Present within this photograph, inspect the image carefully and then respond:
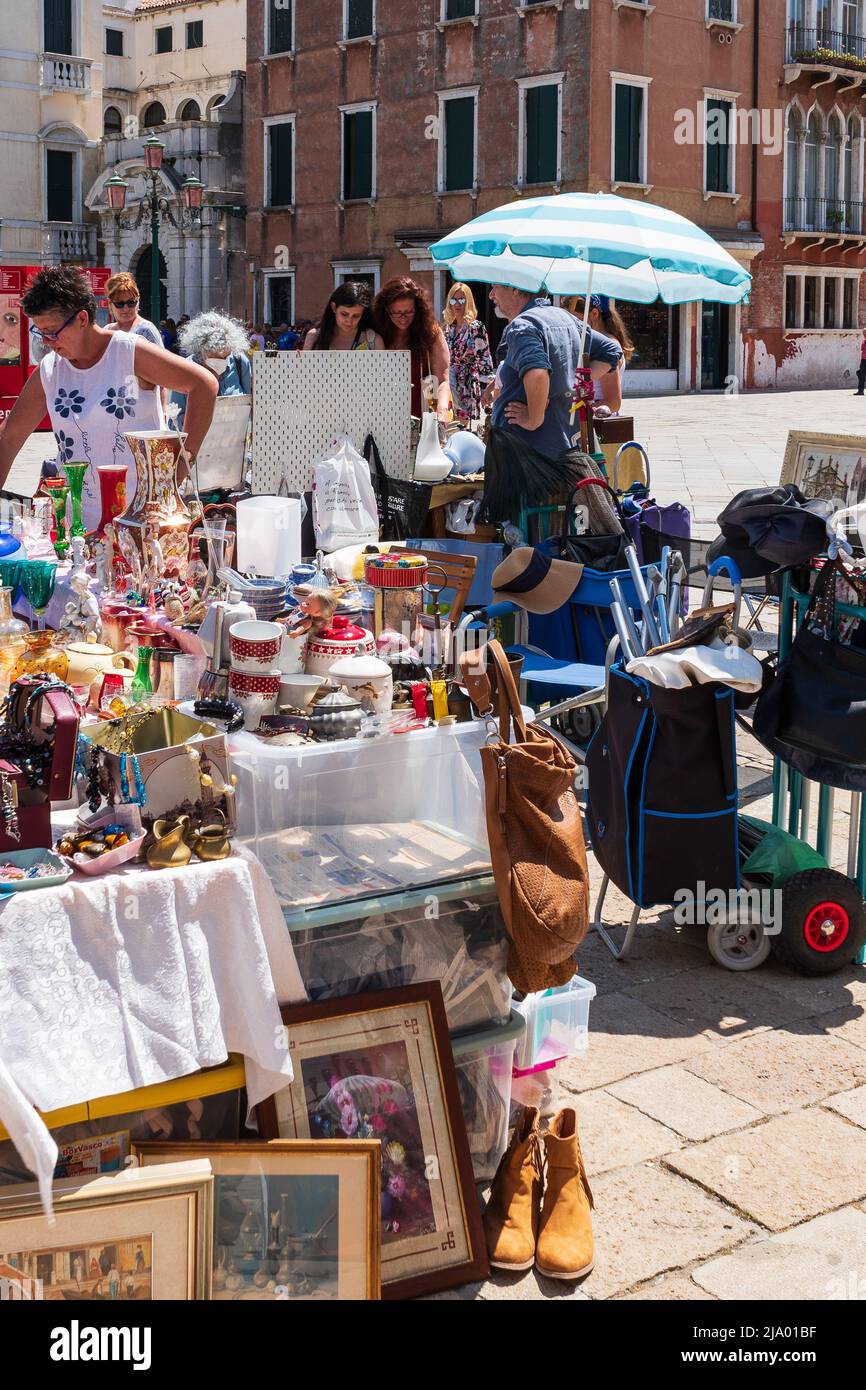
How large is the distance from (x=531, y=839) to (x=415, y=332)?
407cm

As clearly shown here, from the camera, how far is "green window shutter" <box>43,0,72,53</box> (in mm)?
35156

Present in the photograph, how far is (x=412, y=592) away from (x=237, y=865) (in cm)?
94

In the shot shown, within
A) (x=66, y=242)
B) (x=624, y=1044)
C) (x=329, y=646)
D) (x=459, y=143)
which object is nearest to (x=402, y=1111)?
(x=329, y=646)

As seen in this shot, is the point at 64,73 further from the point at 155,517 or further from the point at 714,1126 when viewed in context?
the point at 714,1126

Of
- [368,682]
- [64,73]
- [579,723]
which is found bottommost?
[579,723]

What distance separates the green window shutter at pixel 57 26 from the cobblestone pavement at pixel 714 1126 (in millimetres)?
35810

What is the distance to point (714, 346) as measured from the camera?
27.2m

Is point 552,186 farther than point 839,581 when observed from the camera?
Yes

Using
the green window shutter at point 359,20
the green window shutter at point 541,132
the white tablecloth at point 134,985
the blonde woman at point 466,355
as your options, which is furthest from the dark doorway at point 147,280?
the white tablecloth at point 134,985

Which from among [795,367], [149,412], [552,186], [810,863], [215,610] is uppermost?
[552,186]

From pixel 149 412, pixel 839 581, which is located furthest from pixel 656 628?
pixel 149 412
